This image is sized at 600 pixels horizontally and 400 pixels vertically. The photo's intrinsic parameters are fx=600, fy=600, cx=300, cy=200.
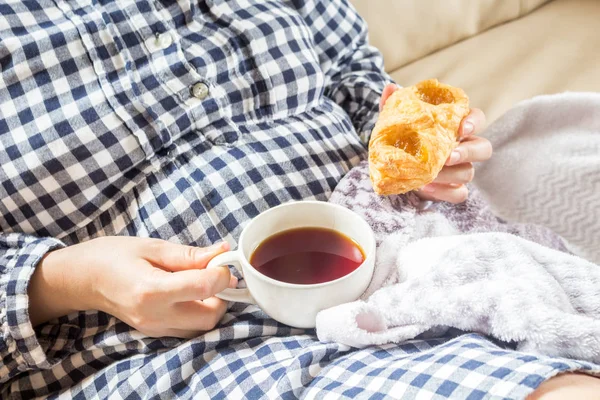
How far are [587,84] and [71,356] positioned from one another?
0.97 metres

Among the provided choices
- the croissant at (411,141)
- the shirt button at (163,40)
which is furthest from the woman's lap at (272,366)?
the shirt button at (163,40)

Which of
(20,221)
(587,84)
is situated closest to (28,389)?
(20,221)

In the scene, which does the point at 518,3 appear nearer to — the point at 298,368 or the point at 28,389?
the point at 298,368

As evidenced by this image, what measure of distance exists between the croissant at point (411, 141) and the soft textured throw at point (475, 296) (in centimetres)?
8

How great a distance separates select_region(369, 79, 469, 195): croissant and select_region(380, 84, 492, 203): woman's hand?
0.07 feet

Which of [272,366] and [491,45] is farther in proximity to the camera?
[491,45]

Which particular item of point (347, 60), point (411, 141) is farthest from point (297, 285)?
point (347, 60)

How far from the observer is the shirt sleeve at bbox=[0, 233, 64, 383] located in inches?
27.0

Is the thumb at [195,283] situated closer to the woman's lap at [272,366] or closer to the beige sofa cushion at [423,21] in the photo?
the woman's lap at [272,366]

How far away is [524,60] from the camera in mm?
1174

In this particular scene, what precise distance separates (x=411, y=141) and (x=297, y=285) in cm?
24

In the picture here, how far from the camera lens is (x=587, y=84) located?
1094 millimetres

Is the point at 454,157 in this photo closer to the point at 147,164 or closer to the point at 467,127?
the point at 467,127

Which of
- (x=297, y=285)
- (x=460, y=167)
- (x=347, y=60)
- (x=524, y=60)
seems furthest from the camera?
(x=524, y=60)
